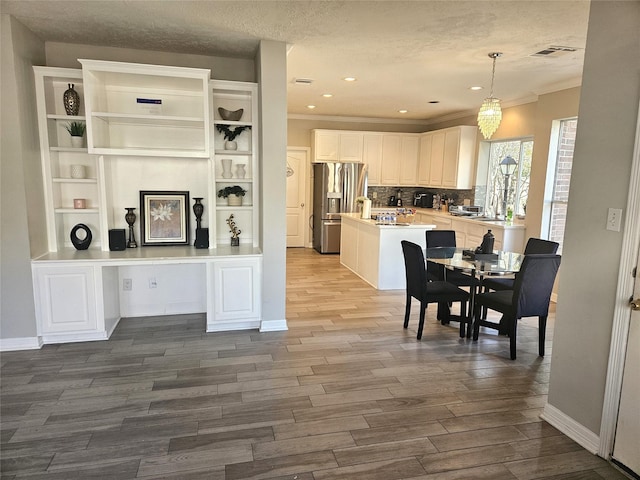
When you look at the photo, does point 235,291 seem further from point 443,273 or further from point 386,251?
point 386,251

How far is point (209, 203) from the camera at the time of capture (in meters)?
4.04

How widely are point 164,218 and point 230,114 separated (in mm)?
1234

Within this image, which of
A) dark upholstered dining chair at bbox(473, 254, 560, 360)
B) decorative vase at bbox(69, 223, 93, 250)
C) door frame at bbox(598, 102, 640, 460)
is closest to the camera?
door frame at bbox(598, 102, 640, 460)

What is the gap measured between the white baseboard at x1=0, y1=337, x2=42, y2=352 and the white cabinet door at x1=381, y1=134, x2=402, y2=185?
642 cm

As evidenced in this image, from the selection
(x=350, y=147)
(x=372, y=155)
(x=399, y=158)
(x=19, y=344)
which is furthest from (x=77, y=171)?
(x=399, y=158)

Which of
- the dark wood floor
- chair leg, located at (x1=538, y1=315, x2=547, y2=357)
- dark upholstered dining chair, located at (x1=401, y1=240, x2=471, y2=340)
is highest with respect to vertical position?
dark upholstered dining chair, located at (x1=401, y1=240, x2=471, y2=340)

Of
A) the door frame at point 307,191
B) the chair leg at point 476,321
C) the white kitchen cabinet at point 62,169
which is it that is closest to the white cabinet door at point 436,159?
the door frame at point 307,191

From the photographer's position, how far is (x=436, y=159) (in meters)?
7.73

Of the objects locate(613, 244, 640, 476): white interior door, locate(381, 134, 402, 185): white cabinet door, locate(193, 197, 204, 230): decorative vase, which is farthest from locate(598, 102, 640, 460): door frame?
locate(381, 134, 402, 185): white cabinet door

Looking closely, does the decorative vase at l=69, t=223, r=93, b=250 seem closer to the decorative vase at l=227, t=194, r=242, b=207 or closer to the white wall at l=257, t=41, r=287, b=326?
the decorative vase at l=227, t=194, r=242, b=207

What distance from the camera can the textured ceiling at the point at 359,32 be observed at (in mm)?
2881

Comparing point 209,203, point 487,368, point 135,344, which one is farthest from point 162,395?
point 487,368

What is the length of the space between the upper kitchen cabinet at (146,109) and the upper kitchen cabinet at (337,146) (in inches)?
157

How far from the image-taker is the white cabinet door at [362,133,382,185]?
8156 mm
